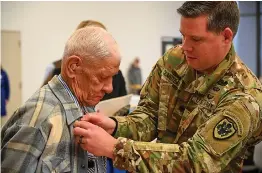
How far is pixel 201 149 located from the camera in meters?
1.21

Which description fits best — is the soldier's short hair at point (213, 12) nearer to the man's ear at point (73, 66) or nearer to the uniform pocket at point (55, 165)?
the man's ear at point (73, 66)

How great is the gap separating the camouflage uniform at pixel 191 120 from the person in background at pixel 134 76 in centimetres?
661

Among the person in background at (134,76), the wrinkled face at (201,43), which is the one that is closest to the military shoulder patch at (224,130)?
the wrinkled face at (201,43)

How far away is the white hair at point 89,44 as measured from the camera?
3.68 feet

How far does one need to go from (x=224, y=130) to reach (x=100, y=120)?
1.39ft

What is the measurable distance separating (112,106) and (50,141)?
0.99 metres

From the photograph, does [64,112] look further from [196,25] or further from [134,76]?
[134,76]

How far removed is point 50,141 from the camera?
42.6 inches

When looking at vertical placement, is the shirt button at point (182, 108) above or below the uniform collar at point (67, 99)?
below

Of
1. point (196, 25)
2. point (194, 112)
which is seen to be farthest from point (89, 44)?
point (194, 112)

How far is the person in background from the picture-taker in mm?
8234

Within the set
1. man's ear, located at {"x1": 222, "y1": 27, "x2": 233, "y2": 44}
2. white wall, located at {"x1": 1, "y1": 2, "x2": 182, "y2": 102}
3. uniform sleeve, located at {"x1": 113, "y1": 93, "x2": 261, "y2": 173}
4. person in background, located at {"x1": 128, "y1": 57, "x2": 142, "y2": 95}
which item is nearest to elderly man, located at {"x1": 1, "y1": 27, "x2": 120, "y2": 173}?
uniform sleeve, located at {"x1": 113, "y1": 93, "x2": 261, "y2": 173}

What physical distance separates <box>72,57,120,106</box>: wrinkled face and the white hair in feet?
0.07

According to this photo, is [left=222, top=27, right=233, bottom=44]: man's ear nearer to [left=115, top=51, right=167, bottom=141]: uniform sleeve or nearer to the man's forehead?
the man's forehead
